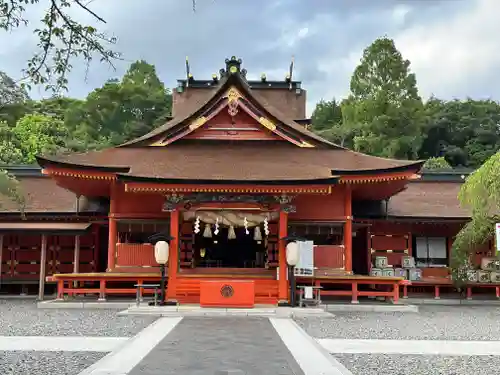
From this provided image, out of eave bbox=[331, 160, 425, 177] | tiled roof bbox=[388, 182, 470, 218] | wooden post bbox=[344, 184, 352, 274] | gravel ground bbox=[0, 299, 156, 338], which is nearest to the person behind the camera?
gravel ground bbox=[0, 299, 156, 338]

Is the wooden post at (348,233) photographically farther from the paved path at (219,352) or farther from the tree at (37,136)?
the tree at (37,136)

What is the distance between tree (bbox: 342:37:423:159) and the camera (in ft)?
137

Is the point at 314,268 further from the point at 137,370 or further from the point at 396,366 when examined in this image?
the point at 137,370

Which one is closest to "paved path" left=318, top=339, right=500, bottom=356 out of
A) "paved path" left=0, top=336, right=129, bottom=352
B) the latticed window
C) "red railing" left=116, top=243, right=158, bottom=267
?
"paved path" left=0, top=336, right=129, bottom=352

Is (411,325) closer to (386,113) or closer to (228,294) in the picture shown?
(228,294)

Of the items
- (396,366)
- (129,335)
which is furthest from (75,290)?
(396,366)

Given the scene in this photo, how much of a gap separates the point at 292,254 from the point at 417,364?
295 inches

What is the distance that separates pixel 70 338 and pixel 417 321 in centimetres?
834

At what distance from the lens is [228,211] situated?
17375mm

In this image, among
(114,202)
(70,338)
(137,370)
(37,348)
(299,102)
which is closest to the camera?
(137,370)

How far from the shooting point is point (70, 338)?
34.2 feet

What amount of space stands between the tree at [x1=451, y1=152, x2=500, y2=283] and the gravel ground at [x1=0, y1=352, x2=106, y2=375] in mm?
12536

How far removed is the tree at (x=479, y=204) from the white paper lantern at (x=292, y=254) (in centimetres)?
590

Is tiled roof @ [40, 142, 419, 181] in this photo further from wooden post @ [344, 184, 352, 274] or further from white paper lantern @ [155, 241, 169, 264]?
white paper lantern @ [155, 241, 169, 264]
